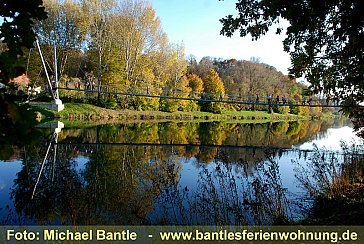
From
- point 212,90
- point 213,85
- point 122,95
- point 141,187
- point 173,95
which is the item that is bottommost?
point 141,187

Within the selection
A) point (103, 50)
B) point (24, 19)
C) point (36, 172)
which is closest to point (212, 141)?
point (36, 172)

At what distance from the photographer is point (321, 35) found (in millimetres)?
4402

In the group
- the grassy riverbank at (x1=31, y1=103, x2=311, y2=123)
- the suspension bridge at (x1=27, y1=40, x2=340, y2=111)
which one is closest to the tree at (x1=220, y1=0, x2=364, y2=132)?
the suspension bridge at (x1=27, y1=40, x2=340, y2=111)

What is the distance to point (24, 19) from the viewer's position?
1.56 metres

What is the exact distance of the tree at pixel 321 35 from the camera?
12.3ft

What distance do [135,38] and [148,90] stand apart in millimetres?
4387

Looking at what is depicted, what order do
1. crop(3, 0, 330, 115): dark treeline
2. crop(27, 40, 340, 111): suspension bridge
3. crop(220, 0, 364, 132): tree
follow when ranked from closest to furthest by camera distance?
1. crop(220, 0, 364, 132): tree
2. crop(27, 40, 340, 111): suspension bridge
3. crop(3, 0, 330, 115): dark treeline

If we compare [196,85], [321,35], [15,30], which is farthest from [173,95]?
[15,30]

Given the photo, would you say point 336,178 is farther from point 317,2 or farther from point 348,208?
point 317,2

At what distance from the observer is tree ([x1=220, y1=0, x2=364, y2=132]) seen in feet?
12.3

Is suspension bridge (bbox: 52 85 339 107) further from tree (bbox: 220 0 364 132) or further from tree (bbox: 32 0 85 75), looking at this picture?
tree (bbox: 32 0 85 75)

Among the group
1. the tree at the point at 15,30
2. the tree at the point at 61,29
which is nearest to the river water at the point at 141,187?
the tree at the point at 15,30

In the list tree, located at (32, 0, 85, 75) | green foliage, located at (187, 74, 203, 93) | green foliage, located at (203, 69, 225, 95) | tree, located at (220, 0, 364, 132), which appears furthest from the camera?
green foliage, located at (203, 69, 225, 95)

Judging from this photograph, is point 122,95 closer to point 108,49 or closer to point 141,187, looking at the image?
point 108,49
